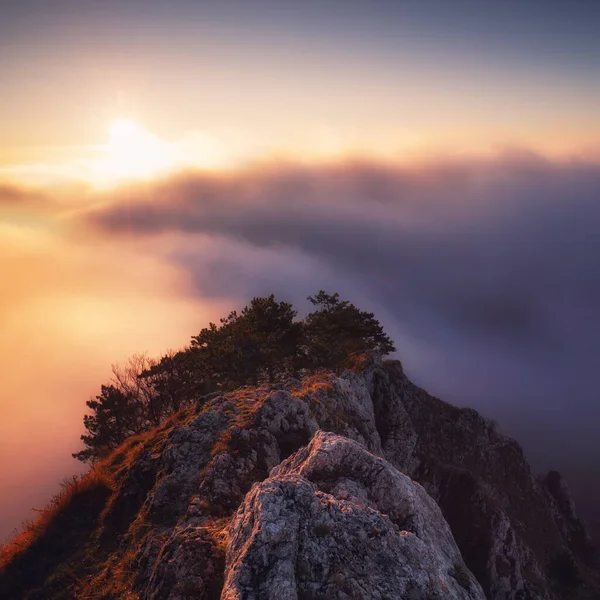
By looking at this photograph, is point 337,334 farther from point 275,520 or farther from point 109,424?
point 275,520

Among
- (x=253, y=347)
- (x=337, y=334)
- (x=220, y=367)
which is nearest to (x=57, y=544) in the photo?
(x=220, y=367)

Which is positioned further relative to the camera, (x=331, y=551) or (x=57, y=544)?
(x=57, y=544)

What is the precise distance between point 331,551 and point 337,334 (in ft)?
185

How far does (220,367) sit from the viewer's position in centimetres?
5453

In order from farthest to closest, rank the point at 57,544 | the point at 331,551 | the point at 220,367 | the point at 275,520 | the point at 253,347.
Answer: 1. the point at 253,347
2. the point at 220,367
3. the point at 57,544
4. the point at 275,520
5. the point at 331,551

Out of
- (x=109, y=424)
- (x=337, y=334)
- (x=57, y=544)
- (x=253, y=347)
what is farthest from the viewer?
(x=337, y=334)

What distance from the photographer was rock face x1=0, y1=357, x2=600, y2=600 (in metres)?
15.0

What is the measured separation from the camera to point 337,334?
7162 centimetres

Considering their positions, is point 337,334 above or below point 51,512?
above

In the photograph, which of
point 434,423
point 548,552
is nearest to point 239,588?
point 434,423

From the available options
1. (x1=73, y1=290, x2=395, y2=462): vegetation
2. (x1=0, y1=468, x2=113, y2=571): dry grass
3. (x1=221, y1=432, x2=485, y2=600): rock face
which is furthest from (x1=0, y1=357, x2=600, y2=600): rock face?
(x1=73, y1=290, x2=395, y2=462): vegetation

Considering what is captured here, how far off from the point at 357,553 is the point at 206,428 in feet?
63.4

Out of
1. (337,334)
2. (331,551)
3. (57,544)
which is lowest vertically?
(57,544)

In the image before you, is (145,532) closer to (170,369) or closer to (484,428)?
(170,369)
